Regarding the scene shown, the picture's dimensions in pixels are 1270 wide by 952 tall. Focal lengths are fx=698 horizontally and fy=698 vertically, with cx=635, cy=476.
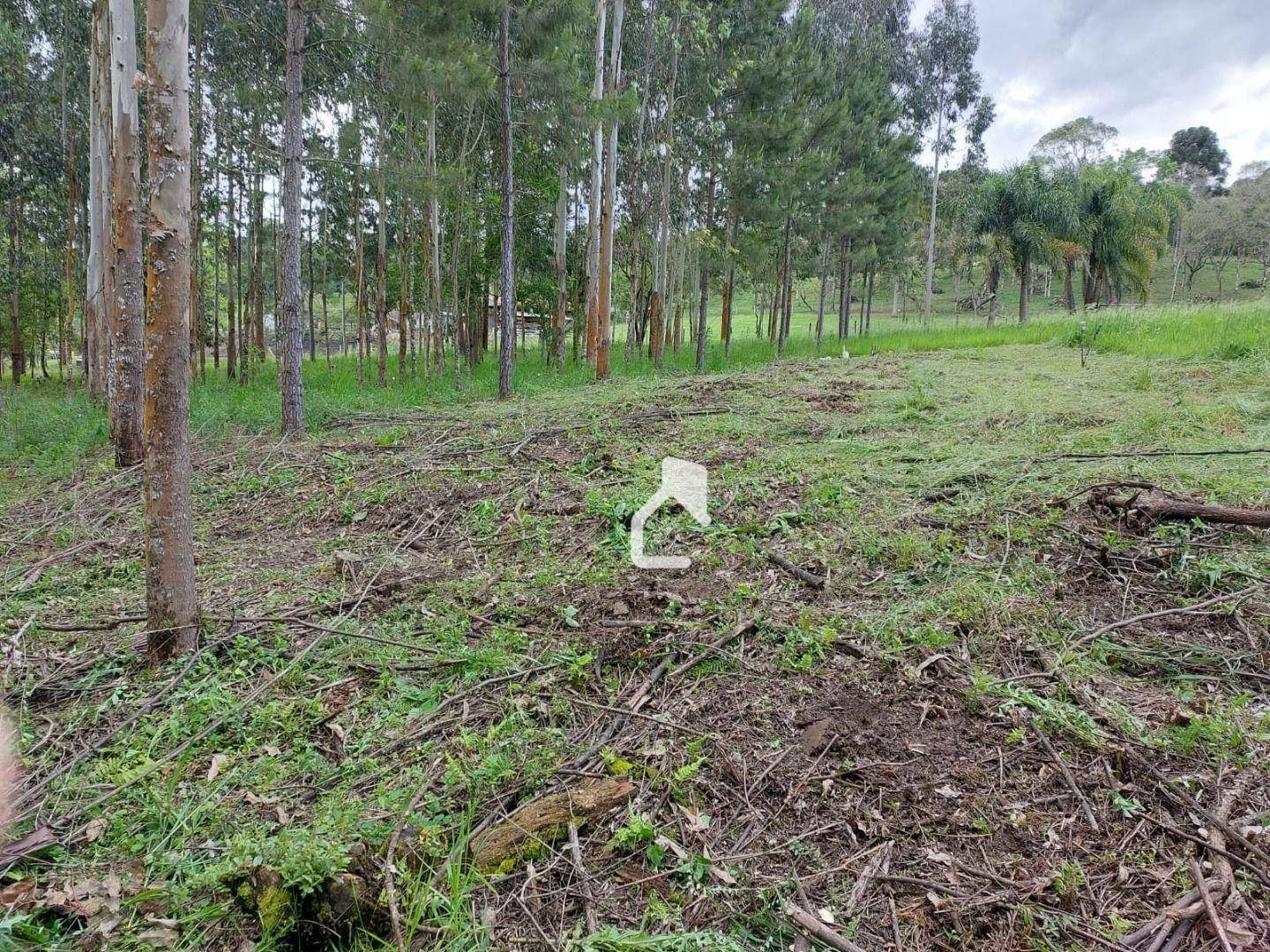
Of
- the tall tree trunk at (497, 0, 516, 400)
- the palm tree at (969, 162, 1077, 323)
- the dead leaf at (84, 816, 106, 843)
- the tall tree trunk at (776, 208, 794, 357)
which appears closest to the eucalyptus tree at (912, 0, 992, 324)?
the palm tree at (969, 162, 1077, 323)

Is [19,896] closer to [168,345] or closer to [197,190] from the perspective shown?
[168,345]

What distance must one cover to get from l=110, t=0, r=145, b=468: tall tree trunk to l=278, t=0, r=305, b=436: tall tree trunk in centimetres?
132

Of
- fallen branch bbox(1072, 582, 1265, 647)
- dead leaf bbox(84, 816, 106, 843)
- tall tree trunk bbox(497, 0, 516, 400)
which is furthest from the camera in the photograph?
tall tree trunk bbox(497, 0, 516, 400)

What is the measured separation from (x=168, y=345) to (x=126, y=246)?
3.66 m

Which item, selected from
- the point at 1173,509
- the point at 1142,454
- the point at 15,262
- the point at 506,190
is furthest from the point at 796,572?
the point at 15,262

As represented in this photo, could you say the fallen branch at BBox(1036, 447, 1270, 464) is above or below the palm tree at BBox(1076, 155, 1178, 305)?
below

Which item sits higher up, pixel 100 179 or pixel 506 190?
pixel 506 190

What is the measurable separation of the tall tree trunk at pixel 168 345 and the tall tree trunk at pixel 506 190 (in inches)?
285

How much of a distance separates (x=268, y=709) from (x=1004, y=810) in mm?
2371

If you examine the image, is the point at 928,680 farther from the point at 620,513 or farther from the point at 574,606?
the point at 620,513

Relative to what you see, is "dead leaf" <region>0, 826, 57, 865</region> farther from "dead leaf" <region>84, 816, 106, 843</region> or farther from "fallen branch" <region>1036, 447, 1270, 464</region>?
"fallen branch" <region>1036, 447, 1270, 464</region>

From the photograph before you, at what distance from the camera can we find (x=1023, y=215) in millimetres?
24250

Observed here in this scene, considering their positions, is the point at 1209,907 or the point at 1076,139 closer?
the point at 1209,907

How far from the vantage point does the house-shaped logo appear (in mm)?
3631
